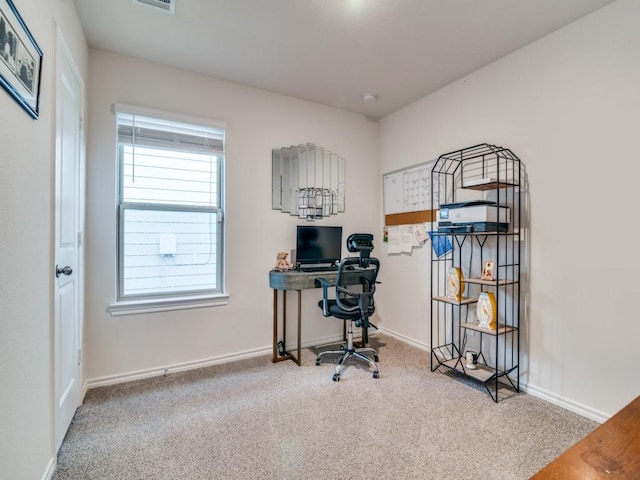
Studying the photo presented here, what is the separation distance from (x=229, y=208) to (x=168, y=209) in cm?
52

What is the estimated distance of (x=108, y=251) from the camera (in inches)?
98.9

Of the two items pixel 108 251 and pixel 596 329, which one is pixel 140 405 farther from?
pixel 596 329

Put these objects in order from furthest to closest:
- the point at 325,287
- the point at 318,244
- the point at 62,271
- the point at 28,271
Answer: the point at 318,244 → the point at 325,287 → the point at 62,271 → the point at 28,271

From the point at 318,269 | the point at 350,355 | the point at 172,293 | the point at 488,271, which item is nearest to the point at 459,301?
the point at 488,271

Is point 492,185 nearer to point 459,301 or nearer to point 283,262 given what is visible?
point 459,301

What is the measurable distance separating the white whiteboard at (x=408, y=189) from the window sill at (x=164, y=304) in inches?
82.2

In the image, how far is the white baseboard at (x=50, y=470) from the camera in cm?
146

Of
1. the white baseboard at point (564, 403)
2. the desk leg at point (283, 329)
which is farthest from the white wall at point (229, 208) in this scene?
the white baseboard at point (564, 403)

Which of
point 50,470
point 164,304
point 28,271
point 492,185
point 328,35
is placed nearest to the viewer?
point 28,271

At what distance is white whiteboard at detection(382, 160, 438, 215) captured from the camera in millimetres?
3283

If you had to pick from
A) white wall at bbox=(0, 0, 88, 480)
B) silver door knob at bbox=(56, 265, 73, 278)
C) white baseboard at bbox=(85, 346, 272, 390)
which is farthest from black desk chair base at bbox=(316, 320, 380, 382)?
silver door knob at bbox=(56, 265, 73, 278)

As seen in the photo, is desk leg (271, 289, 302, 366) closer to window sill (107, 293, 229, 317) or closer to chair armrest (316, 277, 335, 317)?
chair armrest (316, 277, 335, 317)

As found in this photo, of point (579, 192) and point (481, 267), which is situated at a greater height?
point (579, 192)

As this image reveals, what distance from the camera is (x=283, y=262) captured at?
315 cm
